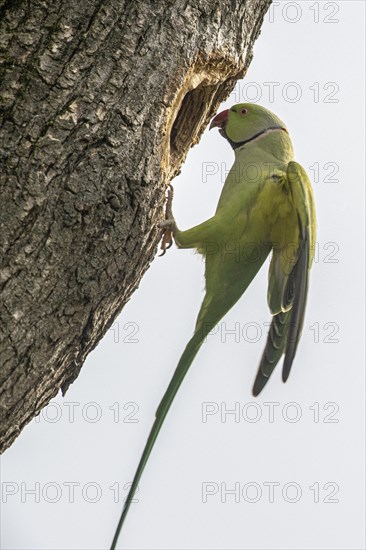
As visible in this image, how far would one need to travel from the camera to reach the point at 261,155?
3.70 m

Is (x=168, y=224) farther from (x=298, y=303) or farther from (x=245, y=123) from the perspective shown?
(x=245, y=123)

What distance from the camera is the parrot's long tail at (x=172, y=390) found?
2.42 m

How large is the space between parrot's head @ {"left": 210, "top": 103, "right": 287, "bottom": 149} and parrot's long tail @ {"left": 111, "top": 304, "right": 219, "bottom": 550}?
3.32 ft

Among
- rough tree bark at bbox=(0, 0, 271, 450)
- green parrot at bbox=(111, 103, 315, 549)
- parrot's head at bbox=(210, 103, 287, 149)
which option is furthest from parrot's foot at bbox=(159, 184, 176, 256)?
parrot's head at bbox=(210, 103, 287, 149)

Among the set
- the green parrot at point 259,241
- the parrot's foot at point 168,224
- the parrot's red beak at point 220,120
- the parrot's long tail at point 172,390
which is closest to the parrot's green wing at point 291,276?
the green parrot at point 259,241

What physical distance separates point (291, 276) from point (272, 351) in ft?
1.15

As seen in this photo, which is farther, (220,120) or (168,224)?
(220,120)

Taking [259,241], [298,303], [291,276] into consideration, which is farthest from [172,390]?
[259,241]

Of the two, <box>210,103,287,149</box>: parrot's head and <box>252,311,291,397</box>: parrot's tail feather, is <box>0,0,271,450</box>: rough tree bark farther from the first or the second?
<box>210,103,287,149</box>: parrot's head

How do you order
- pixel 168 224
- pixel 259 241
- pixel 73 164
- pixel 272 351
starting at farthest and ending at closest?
pixel 259 241 → pixel 272 351 → pixel 168 224 → pixel 73 164

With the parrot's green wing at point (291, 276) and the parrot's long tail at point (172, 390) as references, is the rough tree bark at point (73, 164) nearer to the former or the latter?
the parrot's long tail at point (172, 390)

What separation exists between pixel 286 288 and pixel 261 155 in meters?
0.82

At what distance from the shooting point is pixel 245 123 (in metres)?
3.93

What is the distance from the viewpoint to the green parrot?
317 cm
